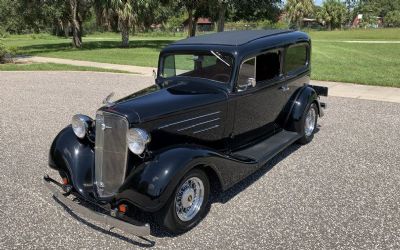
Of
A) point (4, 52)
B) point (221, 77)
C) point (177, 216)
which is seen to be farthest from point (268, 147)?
point (4, 52)

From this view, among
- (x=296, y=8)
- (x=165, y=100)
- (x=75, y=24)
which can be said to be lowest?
(x=165, y=100)

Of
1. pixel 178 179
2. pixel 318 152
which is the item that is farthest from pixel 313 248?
pixel 318 152

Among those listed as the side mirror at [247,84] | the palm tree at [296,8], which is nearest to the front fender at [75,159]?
the side mirror at [247,84]

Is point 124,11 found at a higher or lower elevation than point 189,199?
higher

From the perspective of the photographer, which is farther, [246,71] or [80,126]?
[246,71]

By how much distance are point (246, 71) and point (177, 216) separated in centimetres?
206

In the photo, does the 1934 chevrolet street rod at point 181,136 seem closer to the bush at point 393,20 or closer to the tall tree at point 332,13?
the tall tree at point 332,13

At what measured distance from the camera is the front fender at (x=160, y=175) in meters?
3.40

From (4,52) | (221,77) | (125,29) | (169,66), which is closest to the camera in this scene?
(221,77)

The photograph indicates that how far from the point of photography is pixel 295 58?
6211mm

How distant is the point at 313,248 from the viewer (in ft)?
11.5

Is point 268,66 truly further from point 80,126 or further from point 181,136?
point 80,126

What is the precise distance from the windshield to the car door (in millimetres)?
189

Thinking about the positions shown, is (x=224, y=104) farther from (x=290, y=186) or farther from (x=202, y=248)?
(x=202, y=248)
